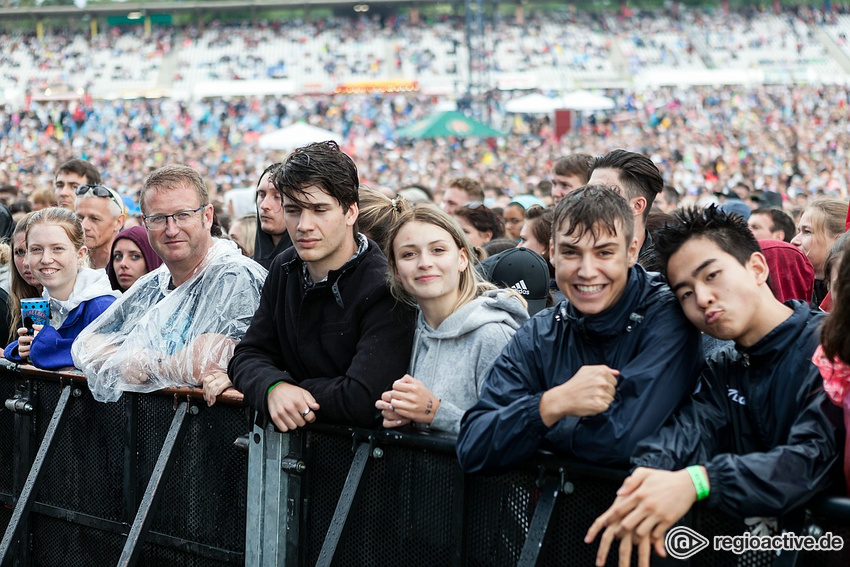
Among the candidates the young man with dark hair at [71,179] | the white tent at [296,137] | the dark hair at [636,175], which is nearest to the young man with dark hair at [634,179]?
the dark hair at [636,175]

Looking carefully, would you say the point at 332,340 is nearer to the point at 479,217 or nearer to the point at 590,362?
the point at 590,362

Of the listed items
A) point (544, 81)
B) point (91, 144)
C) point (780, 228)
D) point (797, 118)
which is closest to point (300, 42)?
point (544, 81)

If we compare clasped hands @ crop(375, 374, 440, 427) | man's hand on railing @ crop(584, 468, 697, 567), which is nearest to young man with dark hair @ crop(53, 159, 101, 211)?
clasped hands @ crop(375, 374, 440, 427)

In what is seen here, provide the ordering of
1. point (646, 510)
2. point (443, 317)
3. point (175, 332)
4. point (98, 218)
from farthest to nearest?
point (98, 218) < point (175, 332) < point (443, 317) < point (646, 510)

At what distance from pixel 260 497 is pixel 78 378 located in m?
1.14

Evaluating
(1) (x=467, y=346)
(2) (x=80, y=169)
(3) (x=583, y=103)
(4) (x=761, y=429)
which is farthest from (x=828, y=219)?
(3) (x=583, y=103)

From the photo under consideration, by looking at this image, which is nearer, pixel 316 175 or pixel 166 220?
pixel 316 175

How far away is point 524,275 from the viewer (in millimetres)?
4555

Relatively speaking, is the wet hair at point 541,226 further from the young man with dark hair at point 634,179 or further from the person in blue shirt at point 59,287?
the person in blue shirt at point 59,287

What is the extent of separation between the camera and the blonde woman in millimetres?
2875

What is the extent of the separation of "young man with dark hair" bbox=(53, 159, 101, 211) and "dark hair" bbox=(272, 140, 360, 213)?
4624mm

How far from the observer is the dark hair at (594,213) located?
8.67 ft

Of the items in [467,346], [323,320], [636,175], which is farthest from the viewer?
[636,175]

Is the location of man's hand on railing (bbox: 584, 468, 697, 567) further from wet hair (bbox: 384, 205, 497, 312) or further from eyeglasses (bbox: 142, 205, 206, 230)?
Result: eyeglasses (bbox: 142, 205, 206, 230)
